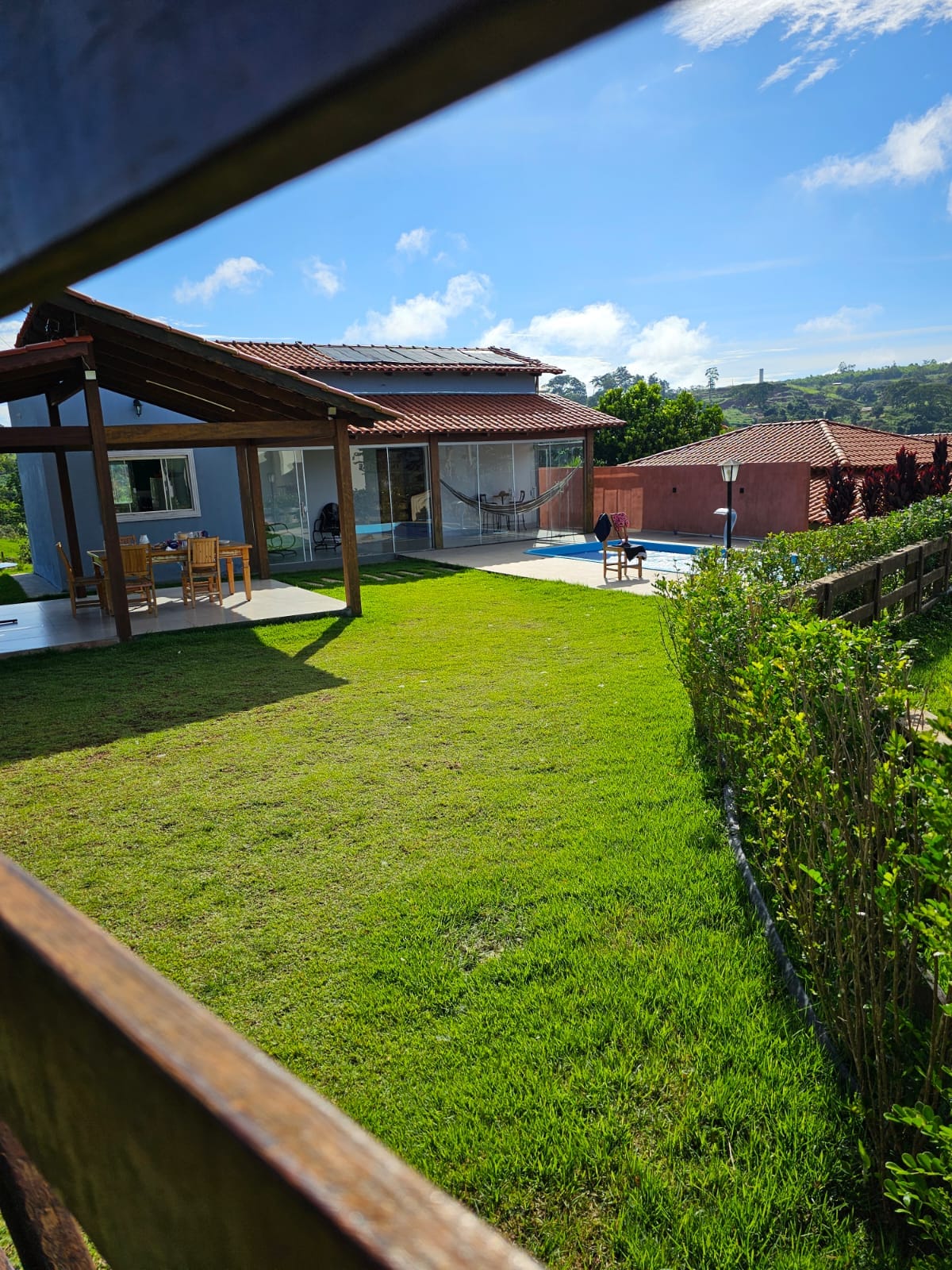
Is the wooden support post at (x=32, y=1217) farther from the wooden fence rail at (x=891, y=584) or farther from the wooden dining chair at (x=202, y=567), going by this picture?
the wooden dining chair at (x=202, y=567)

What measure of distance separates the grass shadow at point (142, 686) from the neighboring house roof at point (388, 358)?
9.24m

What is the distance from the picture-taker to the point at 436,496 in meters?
17.6

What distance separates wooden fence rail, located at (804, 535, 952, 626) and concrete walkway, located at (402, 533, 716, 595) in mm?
2991

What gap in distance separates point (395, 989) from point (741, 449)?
22495mm

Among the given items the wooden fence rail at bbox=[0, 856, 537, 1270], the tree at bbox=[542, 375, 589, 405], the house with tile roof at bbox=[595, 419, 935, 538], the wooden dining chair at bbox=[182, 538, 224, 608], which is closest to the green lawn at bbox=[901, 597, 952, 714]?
the wooden fence rail at bbox=[0, 856, 537, 1270]

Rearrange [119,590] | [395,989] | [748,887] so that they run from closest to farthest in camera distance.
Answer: [395,989] → [748,887] → [119,590]

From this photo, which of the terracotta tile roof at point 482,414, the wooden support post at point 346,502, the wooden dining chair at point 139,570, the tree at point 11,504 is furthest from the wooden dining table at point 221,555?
the tree at point 11,504

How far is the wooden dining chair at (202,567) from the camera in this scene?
1095 centimetres

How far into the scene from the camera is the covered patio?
8.53 m

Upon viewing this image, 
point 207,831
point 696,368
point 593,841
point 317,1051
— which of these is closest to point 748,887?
point 593,841

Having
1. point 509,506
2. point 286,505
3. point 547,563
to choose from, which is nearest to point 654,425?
point 509,506

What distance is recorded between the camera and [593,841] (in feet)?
13.3

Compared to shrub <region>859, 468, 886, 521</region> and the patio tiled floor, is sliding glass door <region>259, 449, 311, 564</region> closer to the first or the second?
the patio tiled floor

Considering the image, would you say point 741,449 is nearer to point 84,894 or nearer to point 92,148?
point 84,894
